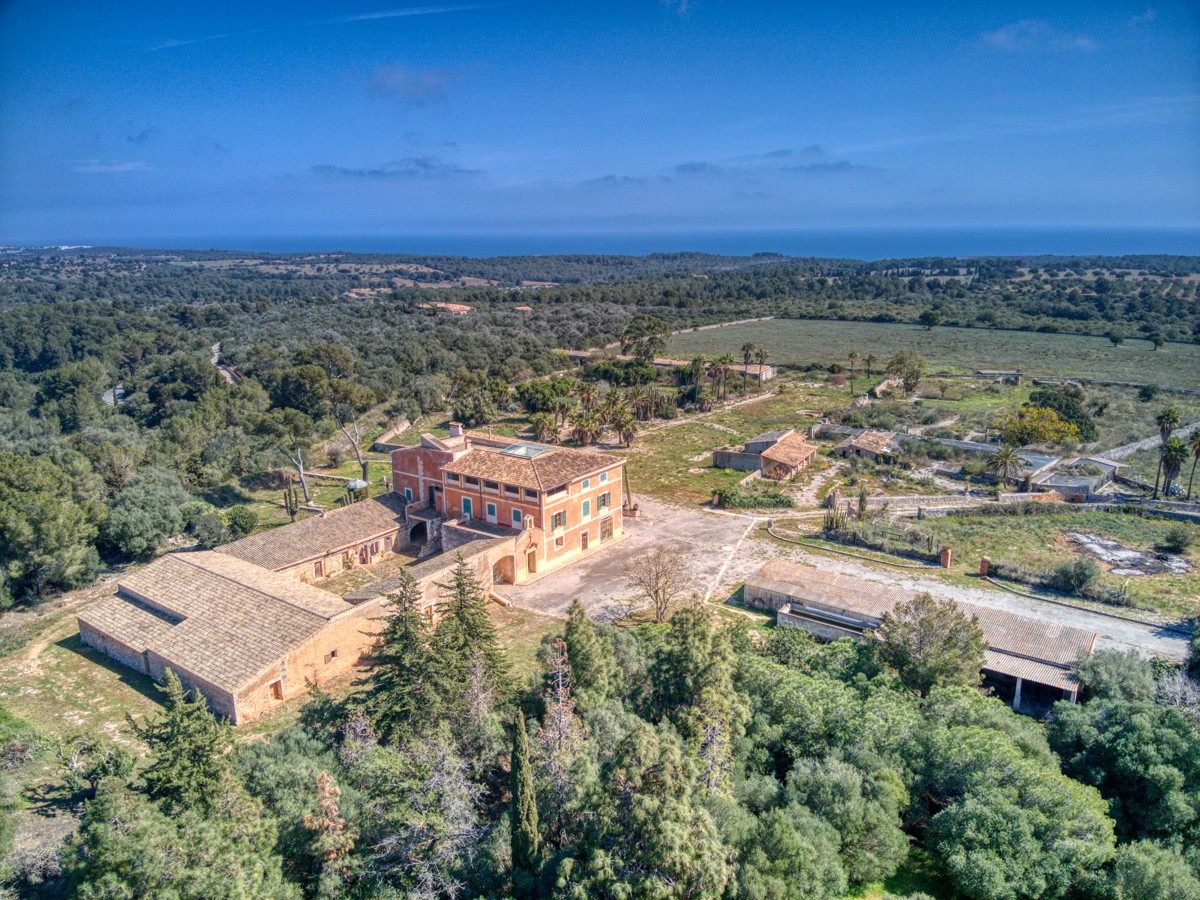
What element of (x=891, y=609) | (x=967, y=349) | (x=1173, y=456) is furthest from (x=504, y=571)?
(x=967, y=349)

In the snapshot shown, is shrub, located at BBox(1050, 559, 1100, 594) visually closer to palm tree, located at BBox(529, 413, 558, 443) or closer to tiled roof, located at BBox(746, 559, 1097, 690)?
tiled roof, located at BBox(746, 559, 1097, 690)

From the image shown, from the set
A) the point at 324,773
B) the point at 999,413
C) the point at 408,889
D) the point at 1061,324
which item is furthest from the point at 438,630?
the point at 1061,324

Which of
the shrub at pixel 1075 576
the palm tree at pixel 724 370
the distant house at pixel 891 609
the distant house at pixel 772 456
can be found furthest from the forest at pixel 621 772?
the palm tree at pixel 724 370

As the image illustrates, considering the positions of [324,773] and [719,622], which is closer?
[324,773]

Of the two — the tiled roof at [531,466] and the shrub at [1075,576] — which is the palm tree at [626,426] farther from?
the shrub at [1075,576]

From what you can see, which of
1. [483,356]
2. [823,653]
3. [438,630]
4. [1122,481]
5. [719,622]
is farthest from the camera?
[483,356]

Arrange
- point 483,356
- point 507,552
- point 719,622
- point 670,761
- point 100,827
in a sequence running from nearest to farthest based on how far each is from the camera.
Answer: point 100,827, point 670,761, point 719,622, point 507,552, point 483,356

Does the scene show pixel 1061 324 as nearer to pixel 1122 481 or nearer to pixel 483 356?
pixel 1122 481
